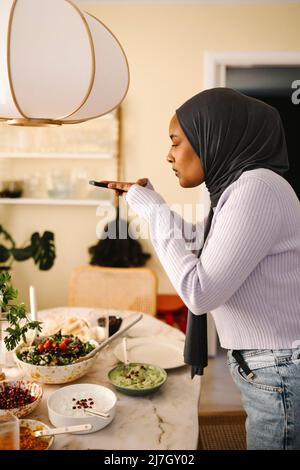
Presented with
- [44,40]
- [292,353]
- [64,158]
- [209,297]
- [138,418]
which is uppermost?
[44,40]

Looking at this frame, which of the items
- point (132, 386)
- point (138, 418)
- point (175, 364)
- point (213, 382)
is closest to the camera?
point (138, 418)

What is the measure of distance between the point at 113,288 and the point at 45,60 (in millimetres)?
1491

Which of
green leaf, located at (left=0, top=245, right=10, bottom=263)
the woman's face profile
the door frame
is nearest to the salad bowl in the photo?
the woman's face profile

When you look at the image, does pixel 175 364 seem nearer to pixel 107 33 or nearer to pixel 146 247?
pixel 107 33

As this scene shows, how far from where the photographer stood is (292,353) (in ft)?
3.47

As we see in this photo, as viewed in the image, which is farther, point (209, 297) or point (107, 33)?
point (107, 33)

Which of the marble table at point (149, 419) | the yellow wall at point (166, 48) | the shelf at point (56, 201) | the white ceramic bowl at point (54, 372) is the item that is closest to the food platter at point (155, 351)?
the marble table at point (149, 419)

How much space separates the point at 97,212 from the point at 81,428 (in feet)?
7.60

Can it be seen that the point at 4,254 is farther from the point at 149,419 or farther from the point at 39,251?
→ the point at 149,419

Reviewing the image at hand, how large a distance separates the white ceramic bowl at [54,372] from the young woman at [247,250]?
0.41 meters

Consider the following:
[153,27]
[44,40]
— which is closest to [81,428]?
[44,40]

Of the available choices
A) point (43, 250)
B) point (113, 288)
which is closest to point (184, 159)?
point (113, 288)

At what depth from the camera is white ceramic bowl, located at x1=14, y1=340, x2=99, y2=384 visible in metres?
1.26

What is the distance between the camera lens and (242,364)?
111 centimetres
